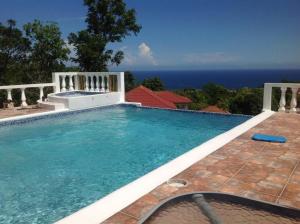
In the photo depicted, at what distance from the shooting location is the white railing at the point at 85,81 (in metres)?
12.1

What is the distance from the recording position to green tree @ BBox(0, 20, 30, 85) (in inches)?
664

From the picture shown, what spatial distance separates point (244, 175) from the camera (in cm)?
370

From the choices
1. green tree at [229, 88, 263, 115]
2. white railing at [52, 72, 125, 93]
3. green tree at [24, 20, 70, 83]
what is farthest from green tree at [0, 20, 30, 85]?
green tree at [229, 88, 263, 115]

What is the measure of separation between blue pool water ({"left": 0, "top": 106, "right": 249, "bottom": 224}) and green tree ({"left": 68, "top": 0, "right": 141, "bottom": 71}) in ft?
22.2

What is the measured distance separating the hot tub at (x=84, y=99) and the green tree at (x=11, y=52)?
22.2ft

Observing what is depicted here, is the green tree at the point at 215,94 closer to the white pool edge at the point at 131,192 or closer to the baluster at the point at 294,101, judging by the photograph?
the baluster at the point at 294,101

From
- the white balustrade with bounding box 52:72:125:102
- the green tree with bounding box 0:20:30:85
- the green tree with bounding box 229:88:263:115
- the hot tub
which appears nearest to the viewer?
the hot tub

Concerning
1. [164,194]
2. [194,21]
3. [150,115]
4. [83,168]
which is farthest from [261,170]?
[194,21]

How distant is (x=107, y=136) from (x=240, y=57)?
118 m

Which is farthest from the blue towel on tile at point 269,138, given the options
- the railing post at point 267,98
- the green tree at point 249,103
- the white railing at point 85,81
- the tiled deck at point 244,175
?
the green tree at point 249,103

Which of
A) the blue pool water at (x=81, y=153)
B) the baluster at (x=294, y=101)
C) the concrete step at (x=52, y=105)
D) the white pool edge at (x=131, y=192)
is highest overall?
the baluster at (x=294, y=101)

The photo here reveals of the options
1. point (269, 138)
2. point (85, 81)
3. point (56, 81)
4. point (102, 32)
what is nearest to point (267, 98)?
point (269, 138)

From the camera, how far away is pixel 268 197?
10.1 ft

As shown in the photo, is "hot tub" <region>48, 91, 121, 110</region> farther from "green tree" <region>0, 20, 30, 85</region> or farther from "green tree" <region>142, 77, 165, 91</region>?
"green tree" <region>142, 77, 165, 91</region>
